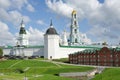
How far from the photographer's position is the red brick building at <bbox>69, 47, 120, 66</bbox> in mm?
105125

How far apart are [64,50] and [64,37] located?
37906 millimetres

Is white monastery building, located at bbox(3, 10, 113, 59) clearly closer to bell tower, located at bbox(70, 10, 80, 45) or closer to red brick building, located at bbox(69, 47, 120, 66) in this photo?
bell tower, located at bbox(70, 10, 80, 45)

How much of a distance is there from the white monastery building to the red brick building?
1989cm

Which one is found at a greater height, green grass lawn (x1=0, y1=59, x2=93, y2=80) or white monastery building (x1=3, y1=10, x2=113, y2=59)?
white monastery building (x1=3, y1=10, x2=113, y2=59)

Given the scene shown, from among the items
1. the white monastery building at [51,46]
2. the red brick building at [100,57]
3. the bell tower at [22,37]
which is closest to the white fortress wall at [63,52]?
the white monastery building at [51,46]

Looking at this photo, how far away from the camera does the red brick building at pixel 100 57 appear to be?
10512 centimetres

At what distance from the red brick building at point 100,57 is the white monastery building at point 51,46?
65.3 ft

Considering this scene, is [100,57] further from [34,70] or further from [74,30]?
[74,30]

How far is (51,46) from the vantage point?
13562cm

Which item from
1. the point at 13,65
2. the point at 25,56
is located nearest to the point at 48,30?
the point at 25,56

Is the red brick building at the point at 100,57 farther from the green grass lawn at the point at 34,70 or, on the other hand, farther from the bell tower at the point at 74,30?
the bell tower at the point at 74,30

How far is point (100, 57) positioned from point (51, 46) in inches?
1296

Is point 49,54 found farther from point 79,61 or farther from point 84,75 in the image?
point 84,75

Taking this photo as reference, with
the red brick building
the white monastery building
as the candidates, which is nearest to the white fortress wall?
the white monastery building
